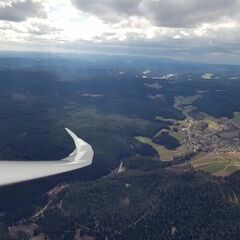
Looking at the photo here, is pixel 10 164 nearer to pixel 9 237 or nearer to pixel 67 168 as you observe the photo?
pixel 67 168

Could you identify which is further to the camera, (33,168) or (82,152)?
(82,152)

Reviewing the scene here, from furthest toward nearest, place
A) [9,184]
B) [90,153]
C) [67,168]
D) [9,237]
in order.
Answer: [9,237] < [90,153] < [67,168] < [9,184]

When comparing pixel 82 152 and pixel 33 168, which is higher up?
pixel 33 168

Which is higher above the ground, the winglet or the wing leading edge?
the wing leading edge

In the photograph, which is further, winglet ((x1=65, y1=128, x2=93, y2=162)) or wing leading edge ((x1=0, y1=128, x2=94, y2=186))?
winglet ((x1=65, y1=128, x2=93, y2=162))

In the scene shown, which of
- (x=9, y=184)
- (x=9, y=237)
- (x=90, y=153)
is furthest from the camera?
(x=9, y=237)

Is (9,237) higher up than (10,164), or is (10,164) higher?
(10,164)

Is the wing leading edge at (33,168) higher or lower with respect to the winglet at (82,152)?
higher

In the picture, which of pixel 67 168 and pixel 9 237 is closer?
pixel 67 168

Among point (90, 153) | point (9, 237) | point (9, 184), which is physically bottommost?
point (9, 237)

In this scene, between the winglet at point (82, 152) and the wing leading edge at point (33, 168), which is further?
the winglet at point (82, 152)

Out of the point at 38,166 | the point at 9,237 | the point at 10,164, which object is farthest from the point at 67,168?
the point at 9,237
